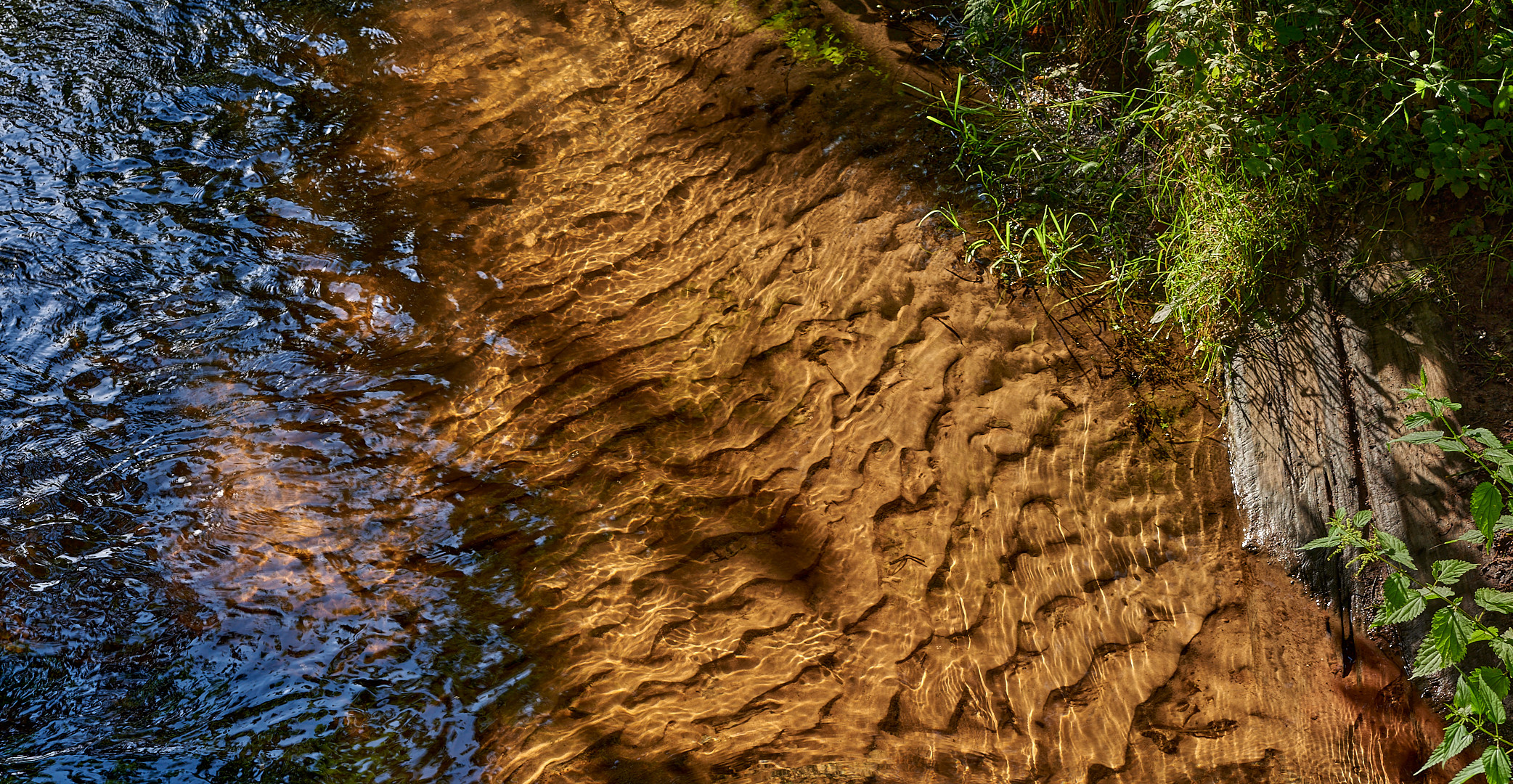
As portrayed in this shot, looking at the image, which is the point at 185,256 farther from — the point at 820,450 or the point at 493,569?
the point at 820,450

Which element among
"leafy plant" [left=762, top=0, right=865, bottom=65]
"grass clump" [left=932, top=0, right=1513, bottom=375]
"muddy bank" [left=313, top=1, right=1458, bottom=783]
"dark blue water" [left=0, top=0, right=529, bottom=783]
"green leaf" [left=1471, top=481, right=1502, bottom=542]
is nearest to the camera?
"green leaf" [left=1471, top=481, right=1502, bottom=542]

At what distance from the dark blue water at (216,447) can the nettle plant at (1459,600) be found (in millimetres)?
2784

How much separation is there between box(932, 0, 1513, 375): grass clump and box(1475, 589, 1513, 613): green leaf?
1.16 meters

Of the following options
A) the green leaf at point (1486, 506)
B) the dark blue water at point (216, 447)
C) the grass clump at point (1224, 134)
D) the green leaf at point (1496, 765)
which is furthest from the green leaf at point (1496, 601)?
the dark blue water at point (216, 447)

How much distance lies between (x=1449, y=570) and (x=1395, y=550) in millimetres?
154

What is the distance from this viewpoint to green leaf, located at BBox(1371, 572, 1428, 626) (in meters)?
2.54

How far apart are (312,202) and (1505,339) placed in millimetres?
4828

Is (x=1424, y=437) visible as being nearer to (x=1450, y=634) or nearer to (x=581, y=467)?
(x=1450, y=634)

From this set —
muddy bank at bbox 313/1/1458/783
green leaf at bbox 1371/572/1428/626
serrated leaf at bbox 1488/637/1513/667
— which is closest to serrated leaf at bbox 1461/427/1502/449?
green leaf at bbox 1371/572/1428/626

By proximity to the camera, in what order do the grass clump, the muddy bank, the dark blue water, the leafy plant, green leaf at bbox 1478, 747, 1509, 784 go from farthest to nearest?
the leafy plant
the grass clump
the muddy bank
the dark blue water
green leaf at bbox 1478, 747, 1509, 784

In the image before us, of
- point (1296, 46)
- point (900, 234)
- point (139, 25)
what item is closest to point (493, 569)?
point (900, 234)

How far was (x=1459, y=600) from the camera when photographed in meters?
2.77

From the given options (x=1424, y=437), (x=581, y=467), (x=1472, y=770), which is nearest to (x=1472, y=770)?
(x=1472, y=770)

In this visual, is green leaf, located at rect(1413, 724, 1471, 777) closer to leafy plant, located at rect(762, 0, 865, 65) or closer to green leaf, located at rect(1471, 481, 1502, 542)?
green leaf, located at rect(1471, 481, 1502, 542)
